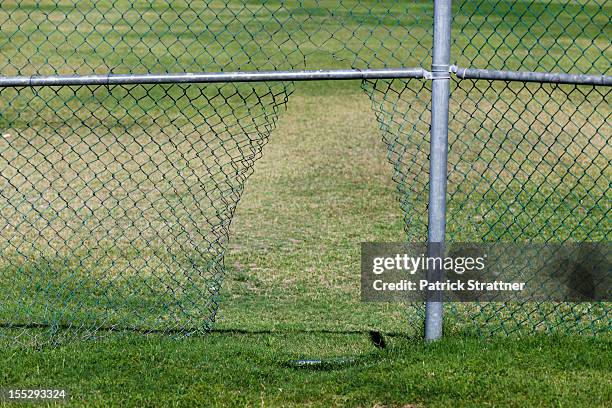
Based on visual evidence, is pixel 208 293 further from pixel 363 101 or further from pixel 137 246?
Answer: pixel 363 101

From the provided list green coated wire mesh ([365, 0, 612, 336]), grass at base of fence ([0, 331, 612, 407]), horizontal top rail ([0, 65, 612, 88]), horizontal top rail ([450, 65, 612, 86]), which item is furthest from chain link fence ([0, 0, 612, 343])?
grass at base of fence ([0, 331, 612, 407])

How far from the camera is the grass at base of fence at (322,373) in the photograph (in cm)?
374

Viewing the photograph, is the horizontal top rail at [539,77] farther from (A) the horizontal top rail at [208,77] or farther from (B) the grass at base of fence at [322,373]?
(B) the grass at base of fence at [322,373]

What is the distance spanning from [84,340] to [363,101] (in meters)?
8.40

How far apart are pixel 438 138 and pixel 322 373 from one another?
3.92ft

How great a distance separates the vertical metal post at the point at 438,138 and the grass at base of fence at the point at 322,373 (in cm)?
42

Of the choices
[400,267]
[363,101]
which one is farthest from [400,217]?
[363,101]

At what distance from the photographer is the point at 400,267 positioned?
19.5 feet

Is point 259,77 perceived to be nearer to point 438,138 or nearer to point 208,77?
point 208,77

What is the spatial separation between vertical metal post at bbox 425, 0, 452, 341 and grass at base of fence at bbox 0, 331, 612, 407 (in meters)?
0.42

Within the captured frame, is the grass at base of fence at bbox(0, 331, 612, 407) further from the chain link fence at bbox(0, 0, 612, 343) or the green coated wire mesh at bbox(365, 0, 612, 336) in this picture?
the green coated wire mesh at bbox(365, 0, 612, 336)

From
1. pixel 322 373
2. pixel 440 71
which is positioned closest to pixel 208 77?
pixel 440 71

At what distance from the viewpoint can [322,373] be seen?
4133 millimetres

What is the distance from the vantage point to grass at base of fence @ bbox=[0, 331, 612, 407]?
3.74 m
